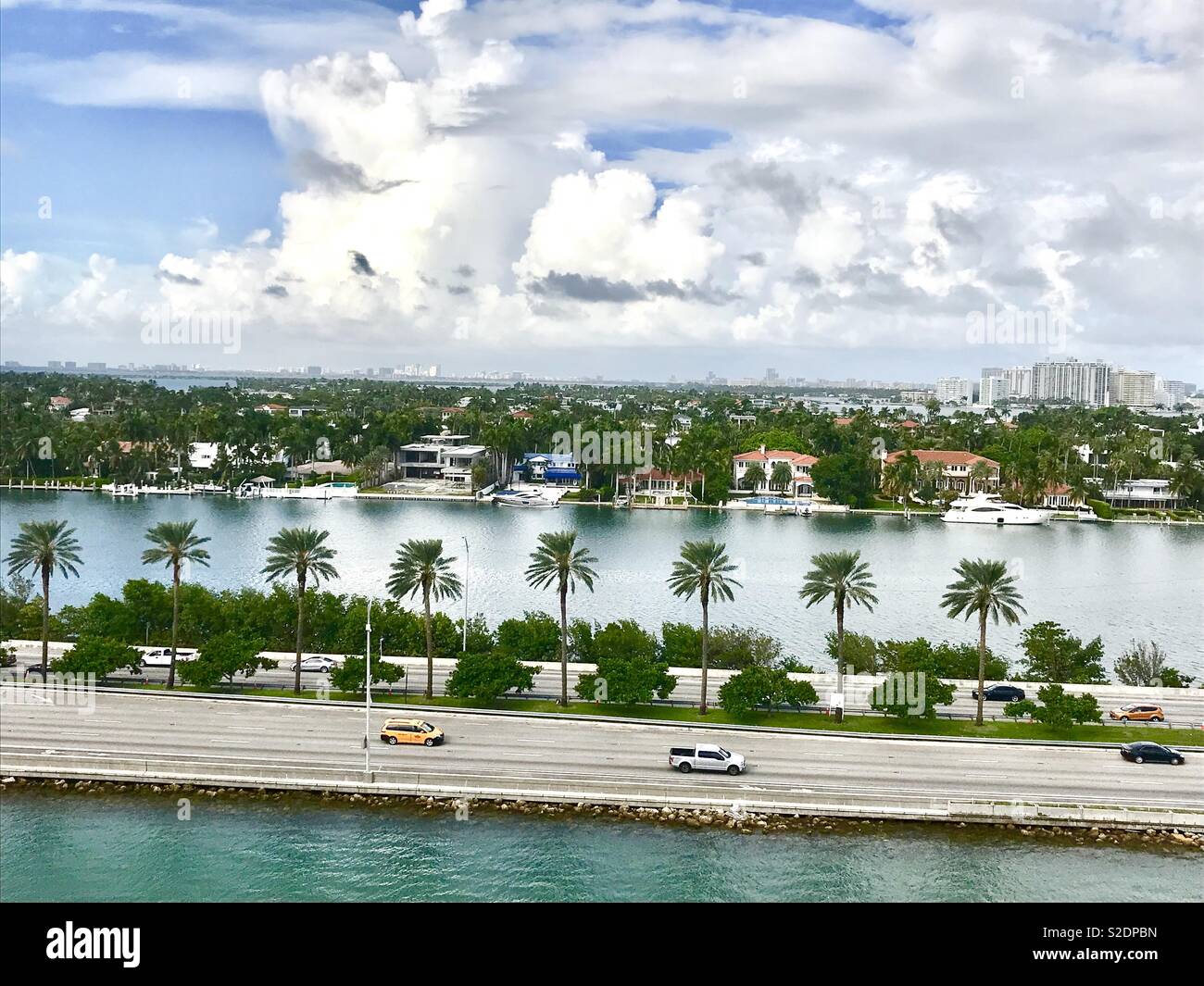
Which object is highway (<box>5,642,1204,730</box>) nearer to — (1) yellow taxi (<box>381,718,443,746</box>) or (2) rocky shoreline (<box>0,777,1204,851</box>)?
(1) yellow taxi (<box>381,718,443,746</box>)

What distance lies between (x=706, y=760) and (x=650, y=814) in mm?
2285

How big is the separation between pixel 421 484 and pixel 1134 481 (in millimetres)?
66055

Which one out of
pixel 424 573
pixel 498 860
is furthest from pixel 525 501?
pixel 498 860

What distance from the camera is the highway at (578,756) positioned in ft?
75.4

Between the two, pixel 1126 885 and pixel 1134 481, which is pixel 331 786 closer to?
pixel 1126 885

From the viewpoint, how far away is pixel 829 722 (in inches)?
1099

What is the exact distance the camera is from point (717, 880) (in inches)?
776

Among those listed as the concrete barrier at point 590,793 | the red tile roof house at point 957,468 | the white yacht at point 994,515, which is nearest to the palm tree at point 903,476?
the red tile roof house at point 957,468

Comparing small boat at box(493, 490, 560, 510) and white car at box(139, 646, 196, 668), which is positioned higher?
small boat at box(493, 490, 560, 510)

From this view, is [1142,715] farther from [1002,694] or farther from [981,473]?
[981,473]

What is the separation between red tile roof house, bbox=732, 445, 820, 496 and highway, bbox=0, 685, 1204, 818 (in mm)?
63965

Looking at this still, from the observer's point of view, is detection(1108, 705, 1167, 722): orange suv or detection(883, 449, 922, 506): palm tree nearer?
detection(1108, 705, 1167, 722): orange suv

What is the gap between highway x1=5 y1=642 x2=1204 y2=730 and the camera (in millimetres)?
29906

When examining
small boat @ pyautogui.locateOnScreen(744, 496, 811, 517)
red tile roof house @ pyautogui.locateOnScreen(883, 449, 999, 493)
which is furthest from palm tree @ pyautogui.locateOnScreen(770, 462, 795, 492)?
red tile roof house @ pyautogui.locateOnScreen(883, 449, 999, 493)
